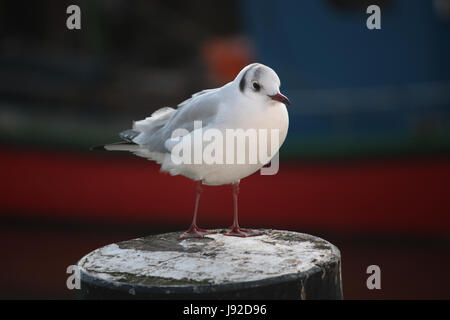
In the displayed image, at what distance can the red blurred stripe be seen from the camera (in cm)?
460

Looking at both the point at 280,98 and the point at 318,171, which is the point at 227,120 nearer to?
the point at 280,98

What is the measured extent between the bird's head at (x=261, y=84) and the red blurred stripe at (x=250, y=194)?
249 centimetres

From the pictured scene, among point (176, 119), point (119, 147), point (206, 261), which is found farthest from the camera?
point (119, 147)

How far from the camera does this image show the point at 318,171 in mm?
4754

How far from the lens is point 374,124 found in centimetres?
499

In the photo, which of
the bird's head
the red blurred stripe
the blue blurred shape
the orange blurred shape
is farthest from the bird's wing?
the orange blurred shape

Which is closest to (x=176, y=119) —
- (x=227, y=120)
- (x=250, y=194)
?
(x=227, y=120)

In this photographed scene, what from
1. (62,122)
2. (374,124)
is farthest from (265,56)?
(62,122)

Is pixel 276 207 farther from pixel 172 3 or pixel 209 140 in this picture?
pixel 172 3

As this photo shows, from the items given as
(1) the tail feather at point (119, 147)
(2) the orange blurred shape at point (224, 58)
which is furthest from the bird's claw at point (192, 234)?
(2) the orange blurred shape at point (224, 58)

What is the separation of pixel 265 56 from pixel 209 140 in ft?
9.38

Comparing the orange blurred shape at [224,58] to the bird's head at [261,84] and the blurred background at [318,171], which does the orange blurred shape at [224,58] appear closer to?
the blurred background at [318,171]

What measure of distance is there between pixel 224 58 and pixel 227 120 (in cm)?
416
